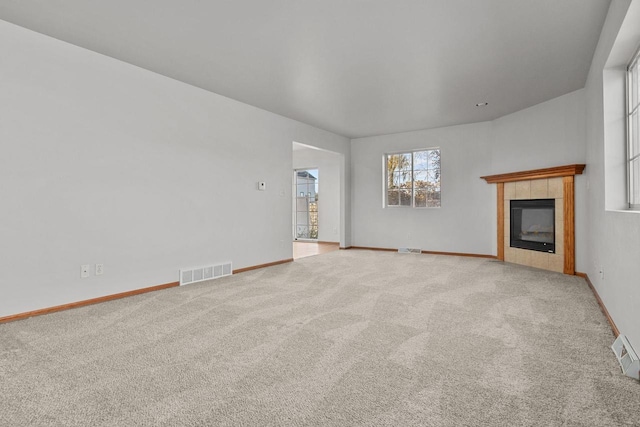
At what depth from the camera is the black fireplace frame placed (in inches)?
209

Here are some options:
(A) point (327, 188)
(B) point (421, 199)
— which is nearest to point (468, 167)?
(B) point (421, 199)

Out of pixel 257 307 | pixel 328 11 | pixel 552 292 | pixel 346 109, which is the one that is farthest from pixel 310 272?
pixel 328 11

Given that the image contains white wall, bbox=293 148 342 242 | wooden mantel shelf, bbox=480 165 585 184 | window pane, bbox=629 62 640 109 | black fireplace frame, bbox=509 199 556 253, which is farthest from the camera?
white wall, bbox=293 148 342 242

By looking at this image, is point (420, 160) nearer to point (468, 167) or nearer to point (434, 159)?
point (434, 159)

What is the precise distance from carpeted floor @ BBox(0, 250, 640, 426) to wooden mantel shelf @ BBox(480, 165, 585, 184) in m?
1.94

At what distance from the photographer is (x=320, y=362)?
2166 mm

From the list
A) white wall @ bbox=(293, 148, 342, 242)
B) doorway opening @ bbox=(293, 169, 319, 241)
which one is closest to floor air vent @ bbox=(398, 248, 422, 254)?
white wall @ bbox=(293, 148, 342, 242)

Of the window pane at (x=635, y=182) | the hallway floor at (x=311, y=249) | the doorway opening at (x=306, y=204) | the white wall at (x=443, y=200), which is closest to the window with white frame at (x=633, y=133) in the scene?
the window pane at (x=635, y=182)

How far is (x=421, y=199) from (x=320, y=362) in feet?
19.0

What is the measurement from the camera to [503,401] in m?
1.72

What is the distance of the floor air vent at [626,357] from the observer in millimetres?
1924

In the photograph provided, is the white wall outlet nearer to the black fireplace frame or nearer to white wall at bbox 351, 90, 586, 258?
white wall at bbox 351, 90, 586, 258

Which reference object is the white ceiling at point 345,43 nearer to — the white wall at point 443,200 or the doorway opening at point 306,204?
the white wall at point 443,200

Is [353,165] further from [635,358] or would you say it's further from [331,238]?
[635,358]
